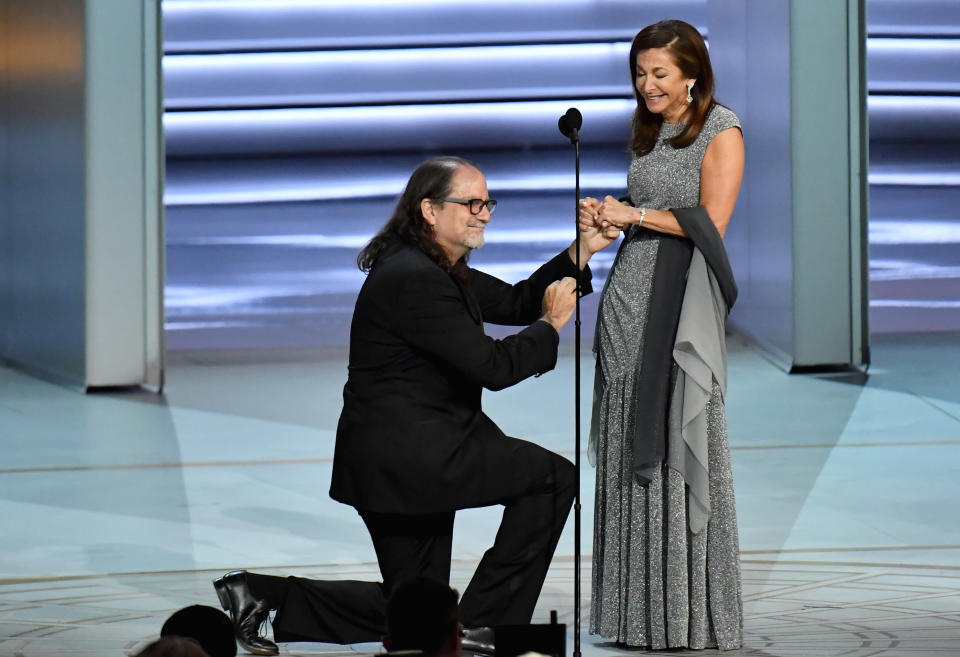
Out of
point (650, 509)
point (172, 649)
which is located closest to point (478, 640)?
point (650, 509)

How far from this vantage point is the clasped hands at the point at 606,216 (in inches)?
135

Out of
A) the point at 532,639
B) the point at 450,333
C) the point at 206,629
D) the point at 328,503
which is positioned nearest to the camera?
the point at 206,629

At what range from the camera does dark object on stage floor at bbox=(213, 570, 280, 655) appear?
3377 millimetres

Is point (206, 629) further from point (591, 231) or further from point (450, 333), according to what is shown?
point (591, 231)

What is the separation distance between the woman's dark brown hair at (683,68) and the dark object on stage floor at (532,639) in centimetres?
121

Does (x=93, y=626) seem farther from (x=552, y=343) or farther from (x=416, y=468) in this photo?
(x=552, y=343)

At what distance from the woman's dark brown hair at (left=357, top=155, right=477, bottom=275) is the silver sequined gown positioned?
0.42 m

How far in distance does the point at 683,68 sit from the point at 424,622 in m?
1.72

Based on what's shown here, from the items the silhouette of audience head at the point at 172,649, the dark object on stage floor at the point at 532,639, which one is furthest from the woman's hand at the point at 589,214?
the silhouette of audience head at the point at 172,649

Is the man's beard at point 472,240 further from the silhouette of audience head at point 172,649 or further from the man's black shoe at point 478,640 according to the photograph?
the silhouette of audience head at point 172,649

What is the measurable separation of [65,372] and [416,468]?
5655mm

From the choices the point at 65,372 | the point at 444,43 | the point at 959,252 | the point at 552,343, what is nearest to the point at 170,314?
the point at 65,372

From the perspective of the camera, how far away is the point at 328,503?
17.6ft

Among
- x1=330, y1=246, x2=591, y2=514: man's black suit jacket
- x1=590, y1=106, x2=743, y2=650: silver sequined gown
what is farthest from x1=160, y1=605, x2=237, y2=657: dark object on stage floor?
x1=590, y1=106, x2=743, y2=650: silver sequined gown
